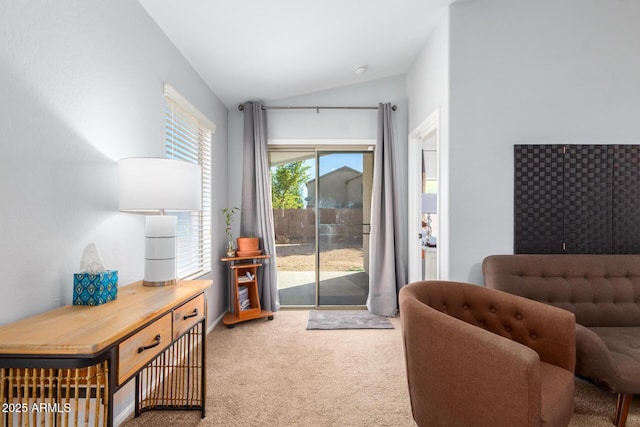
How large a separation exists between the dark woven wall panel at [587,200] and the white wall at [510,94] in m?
0.16

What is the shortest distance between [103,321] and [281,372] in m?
1.52

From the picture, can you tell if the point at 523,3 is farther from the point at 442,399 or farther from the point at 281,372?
the point at 281,372

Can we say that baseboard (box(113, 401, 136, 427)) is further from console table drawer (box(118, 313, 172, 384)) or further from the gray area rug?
the gray area rug

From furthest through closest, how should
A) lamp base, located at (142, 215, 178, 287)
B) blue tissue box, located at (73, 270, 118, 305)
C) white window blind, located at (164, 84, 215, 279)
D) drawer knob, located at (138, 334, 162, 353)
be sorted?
white window blind, located at (164, 84, 215, 279)
lamp base, located at (142, 215, 178, 287)
blue tissue box, located at (73, 270, 118, 305)
drawer knob, located at (138, 334, 162, 353)

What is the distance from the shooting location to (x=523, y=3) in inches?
99.8

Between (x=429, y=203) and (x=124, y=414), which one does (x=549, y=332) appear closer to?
(x=429, y=203)


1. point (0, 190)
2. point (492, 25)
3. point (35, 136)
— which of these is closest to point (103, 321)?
point (0, 190)

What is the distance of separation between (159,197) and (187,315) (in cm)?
62

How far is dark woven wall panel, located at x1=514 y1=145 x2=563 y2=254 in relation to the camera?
8.23 feet

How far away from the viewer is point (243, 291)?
3451 millimetres

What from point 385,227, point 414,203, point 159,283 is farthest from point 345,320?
point 159,283

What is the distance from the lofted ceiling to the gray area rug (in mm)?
2575

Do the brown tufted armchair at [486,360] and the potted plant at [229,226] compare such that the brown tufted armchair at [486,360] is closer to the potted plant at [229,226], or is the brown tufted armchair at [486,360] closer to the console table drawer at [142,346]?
the console table drawer at [142,346]

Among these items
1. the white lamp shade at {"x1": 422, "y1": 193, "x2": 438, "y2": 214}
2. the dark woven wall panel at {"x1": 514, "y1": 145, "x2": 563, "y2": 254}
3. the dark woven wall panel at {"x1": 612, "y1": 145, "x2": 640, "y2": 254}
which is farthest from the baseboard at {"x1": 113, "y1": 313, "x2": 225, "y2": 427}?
the dark woven wall panel at {"x1": 612, "y1": 145, "x2": 640, "y2": 254}
